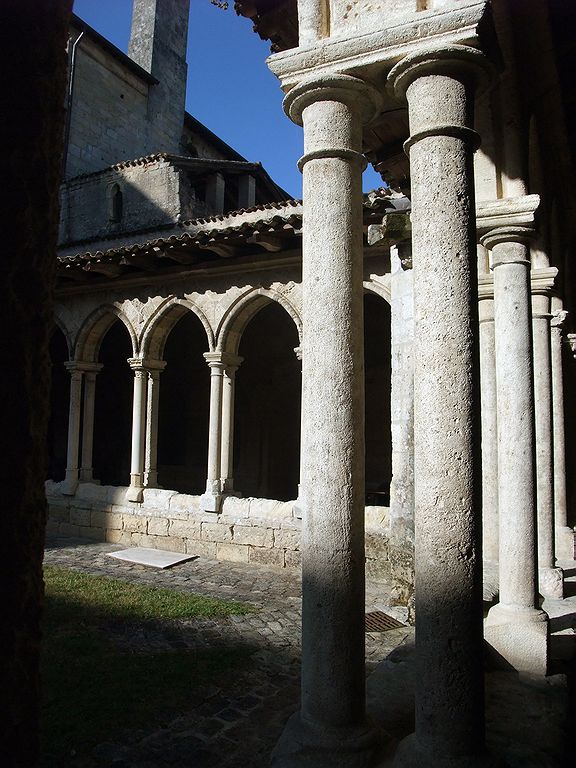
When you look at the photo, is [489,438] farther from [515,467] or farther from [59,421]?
[59,421]

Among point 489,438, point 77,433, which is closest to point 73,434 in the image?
point 77,433

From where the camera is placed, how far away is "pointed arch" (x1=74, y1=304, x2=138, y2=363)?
1102 cm

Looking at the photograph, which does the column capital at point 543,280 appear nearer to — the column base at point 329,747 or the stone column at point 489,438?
the stone column at point 489,438

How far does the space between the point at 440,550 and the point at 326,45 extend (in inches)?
93.4

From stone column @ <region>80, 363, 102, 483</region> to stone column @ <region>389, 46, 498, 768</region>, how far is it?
9589 millimetres

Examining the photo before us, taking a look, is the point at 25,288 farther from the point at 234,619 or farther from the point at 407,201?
the point at 407,201

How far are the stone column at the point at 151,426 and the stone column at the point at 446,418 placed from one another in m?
8.46

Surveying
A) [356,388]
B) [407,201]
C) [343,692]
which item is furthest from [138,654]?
[407,201]

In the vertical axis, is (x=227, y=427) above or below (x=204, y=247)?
below

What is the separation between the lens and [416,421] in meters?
2.50

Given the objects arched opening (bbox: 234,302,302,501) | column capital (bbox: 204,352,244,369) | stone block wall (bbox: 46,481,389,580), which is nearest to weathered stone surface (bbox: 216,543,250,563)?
stone block wall (bbox: 46,481,389,580)

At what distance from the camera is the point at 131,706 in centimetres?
373

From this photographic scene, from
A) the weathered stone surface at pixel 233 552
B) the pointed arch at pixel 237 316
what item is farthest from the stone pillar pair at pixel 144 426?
the weathered stone surface at pixel 233 552

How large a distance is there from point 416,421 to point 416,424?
0.01 meters
